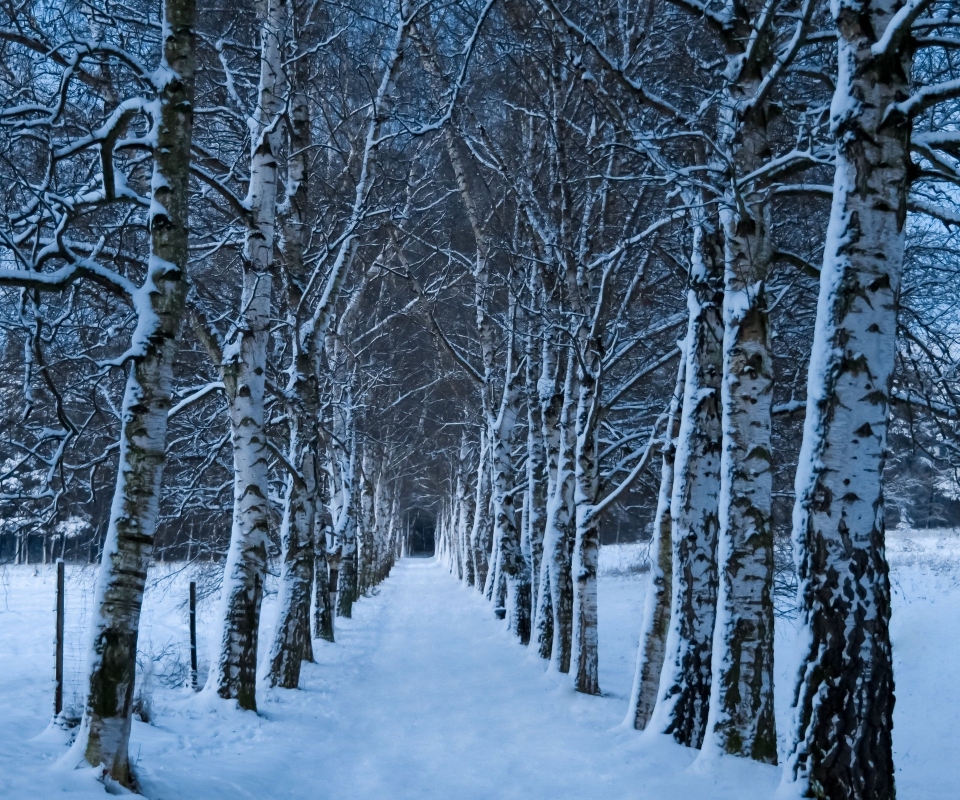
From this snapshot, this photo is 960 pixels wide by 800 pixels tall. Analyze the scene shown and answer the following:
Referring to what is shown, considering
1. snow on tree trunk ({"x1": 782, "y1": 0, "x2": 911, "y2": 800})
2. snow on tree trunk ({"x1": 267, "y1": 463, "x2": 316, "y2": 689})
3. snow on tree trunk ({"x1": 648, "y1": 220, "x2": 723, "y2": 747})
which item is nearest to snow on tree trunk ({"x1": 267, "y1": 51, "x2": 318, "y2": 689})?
snow on tree trunk ({"x1": 267, "y1": 463, "x2": 316, "y2": 689})

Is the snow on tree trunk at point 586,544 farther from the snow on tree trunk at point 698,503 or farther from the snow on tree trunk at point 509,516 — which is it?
the snow on tree trunk at point 509,516

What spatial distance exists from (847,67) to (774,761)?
16.6 ft

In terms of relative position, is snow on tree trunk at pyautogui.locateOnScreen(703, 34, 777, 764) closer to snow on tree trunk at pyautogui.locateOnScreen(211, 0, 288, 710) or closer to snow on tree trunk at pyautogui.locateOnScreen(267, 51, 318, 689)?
snow on tree trunk at pyautogui.locateOnScreen(211, 0, 288, 710)

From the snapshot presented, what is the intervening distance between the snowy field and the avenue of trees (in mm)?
Result: 489

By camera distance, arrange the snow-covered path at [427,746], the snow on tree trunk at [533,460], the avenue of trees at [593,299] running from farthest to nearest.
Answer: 1. the snow on tree trunk at [533,460]
2. the snow-covered path at [427,746]
3. the avenue of trees at [593,299]

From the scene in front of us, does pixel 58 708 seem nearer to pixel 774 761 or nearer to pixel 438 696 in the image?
pixel 438 696

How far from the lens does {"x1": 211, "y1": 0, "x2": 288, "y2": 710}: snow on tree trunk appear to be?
9305 millimetres

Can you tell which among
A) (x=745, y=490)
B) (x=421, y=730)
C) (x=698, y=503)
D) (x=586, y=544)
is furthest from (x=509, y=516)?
(x=745, y=490)

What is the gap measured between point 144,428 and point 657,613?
5.60 m

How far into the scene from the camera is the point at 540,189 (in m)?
13.6

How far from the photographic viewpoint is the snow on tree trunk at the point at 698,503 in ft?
26.6

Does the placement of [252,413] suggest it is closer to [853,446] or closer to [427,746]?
[427,746]

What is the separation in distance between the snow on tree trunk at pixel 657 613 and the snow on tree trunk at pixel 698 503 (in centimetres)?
86

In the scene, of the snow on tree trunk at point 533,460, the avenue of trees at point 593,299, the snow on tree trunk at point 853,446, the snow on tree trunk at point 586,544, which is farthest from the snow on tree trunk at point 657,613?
the snow on tree trunk at point 533,460
